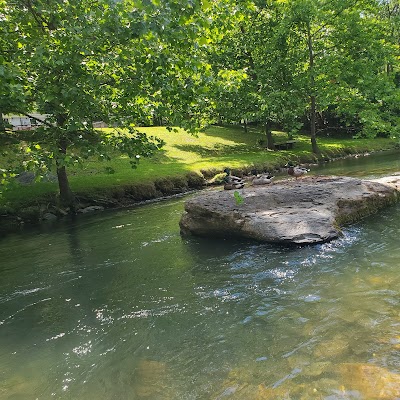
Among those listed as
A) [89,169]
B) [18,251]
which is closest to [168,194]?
[89,169]

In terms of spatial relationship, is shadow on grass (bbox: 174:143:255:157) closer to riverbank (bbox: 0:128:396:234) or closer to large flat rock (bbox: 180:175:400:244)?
riverbank (bbox: 0:128:396:234)

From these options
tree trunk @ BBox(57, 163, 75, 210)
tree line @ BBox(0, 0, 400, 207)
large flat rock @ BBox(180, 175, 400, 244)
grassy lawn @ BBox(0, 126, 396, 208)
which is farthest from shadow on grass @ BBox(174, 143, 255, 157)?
large flat rock @ BBox(180, 175, 400, 244)

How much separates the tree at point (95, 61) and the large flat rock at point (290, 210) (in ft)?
9.61

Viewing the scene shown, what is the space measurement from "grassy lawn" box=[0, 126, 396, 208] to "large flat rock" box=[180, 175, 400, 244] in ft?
11.6

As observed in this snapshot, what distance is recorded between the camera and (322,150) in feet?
123

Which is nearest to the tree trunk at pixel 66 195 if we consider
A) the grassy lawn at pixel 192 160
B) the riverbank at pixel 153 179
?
the riverbank at pixel 153 179

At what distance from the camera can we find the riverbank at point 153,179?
61.2ft

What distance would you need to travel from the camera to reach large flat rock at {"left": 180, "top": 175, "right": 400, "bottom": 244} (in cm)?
1030

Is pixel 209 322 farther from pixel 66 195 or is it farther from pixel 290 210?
pixel 66 195

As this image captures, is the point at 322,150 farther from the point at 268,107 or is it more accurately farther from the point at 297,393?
the point at 297,393

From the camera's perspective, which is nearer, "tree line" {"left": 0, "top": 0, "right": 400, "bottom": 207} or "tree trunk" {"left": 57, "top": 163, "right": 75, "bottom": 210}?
"tree line" {"left": 0, "top": 0, "right": 400, "bottom": 207}

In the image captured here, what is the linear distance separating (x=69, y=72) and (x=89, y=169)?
15.3 metres

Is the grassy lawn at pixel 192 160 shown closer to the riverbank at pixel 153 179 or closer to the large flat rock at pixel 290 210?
the riverbank at pixel 153 179

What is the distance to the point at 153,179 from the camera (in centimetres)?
2333
